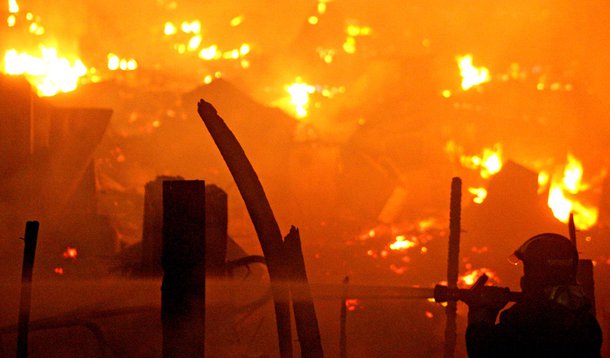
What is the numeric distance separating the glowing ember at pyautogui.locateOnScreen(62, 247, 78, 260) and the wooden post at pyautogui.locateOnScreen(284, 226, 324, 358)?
10.2m

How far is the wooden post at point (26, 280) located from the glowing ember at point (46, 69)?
2628cm

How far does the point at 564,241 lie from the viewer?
11.7ft

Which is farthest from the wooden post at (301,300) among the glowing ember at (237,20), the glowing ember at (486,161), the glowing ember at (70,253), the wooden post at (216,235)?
the glowing ember at (237,20)

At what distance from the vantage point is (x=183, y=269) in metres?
3.50

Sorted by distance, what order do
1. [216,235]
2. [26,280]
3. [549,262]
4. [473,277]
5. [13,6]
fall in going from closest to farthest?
[549,262] < [26,280] < [216,235] < [473,277] < [13,6]

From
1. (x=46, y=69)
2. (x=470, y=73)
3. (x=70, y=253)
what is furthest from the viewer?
(x=470, y=73)

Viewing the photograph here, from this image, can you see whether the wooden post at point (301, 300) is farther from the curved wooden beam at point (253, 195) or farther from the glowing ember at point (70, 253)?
the glowing ember at point (70, 253)

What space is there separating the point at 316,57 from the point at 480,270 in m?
24.6

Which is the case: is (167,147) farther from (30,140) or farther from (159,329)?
(159,329)

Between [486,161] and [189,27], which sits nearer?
[486,161]

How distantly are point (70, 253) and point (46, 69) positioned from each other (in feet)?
69.8

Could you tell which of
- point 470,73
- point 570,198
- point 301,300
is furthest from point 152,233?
point 470,73

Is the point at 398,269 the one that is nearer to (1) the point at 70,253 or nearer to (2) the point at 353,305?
(2) the point at 353,305

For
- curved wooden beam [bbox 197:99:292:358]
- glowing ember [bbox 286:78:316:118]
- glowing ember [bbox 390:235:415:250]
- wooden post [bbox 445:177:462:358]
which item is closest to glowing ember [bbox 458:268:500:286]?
glowing ember [bbox 390:235:415:250]
